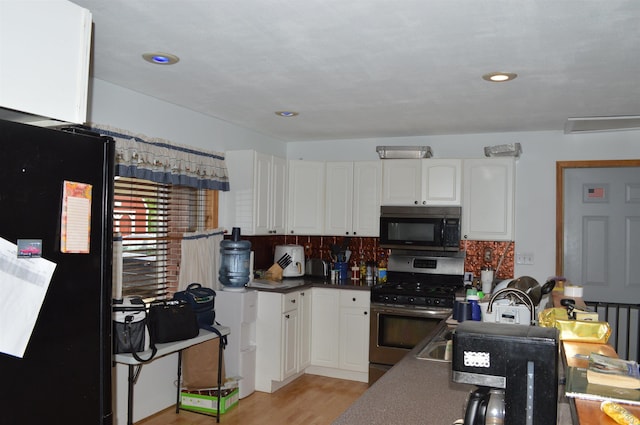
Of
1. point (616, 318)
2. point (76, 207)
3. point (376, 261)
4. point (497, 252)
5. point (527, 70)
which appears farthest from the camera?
point (376, 261)

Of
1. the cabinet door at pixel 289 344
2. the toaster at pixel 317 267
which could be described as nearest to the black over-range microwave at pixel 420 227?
the toaster at pixel 317 267

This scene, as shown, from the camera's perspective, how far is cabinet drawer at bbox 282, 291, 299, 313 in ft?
15.3

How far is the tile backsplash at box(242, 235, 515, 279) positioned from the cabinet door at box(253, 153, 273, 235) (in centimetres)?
28

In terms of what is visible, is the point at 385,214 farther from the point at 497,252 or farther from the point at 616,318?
the point at 616,318

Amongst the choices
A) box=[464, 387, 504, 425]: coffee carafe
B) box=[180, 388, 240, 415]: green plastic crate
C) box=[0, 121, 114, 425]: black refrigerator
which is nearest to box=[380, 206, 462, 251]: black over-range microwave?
box=[180, 388, 240, 415]: green plastic crate

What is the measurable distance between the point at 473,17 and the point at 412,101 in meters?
1.60

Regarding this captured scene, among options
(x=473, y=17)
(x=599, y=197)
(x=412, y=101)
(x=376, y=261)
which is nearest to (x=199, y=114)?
(x=412, y=101)

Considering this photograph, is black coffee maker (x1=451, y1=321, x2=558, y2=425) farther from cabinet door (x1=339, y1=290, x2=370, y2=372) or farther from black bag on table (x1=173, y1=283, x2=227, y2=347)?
cabinet door (x1=339, y1=290, x2=370, y2=372)

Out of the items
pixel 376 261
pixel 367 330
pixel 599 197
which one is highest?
pixel 599 197

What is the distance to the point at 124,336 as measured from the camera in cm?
333

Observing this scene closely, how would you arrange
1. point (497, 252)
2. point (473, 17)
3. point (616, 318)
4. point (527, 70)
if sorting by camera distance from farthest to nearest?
point (497, 252), point (616, 318), point (527, 70), point (473, 17)

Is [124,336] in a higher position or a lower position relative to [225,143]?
lower

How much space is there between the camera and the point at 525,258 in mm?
5133

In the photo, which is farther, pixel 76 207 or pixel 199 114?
pixel 199 114
